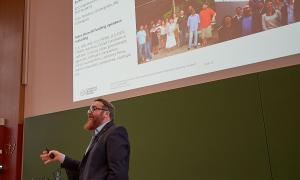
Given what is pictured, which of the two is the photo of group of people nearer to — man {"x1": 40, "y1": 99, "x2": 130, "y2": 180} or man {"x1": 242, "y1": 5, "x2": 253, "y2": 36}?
man {"x1": 242, "y1": 5, "x2": 253, "y2": 36}

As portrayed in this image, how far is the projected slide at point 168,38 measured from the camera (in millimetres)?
2523

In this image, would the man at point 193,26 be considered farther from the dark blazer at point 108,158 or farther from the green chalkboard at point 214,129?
the dark blazer at point 108,158

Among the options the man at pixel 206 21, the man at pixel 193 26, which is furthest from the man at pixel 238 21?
the man at pixel 193 26

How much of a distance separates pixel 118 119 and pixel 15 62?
2.16 m

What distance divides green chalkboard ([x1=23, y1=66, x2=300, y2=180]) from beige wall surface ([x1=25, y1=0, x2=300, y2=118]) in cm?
80

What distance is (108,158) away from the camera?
2.03 m

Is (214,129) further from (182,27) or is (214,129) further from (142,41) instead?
(142,41)

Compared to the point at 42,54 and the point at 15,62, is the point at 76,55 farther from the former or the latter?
the point at 15,62

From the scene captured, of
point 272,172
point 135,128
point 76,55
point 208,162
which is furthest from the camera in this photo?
point 76,55

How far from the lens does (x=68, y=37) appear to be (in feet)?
13.9

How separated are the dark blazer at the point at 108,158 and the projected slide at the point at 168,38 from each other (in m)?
1.07

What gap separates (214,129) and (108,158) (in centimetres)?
103

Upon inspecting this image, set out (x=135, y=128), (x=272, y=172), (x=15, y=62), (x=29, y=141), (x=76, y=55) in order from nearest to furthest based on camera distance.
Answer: (x=272, y=172)
(x=135, y=128)
(x=76, y=55)
(x=29, y=141)
(x=15, y=62)

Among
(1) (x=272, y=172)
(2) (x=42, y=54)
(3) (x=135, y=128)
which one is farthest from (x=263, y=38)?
(2) (x=42, y=54)
